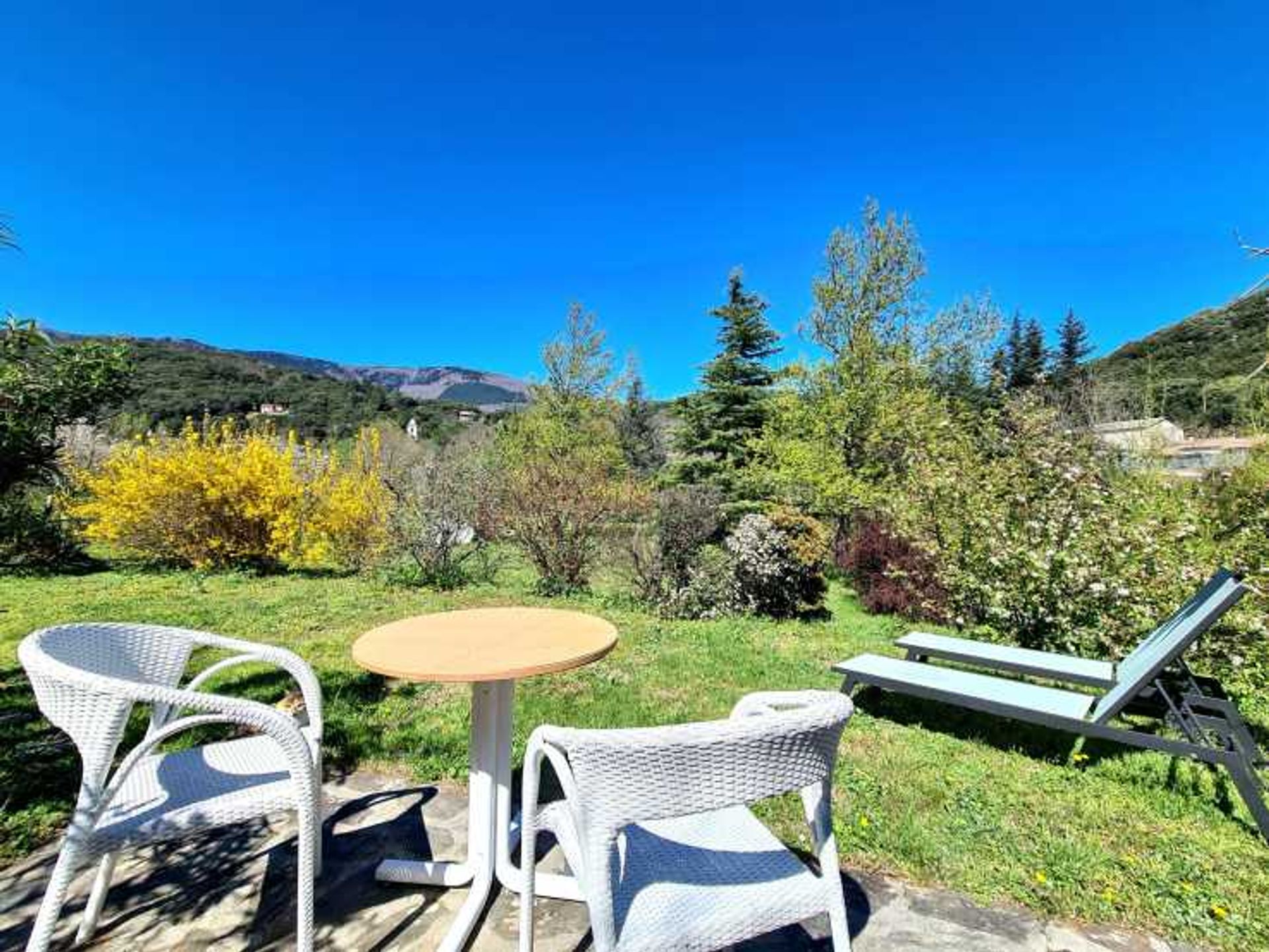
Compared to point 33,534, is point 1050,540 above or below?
below

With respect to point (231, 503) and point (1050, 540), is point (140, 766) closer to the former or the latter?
point (1050, 540)

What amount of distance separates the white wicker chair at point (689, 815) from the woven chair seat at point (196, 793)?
861 millimetres

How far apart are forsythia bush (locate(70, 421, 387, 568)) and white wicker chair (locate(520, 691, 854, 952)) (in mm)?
8385

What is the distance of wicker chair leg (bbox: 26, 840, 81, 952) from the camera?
1542mm

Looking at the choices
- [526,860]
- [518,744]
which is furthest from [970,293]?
[526,860]

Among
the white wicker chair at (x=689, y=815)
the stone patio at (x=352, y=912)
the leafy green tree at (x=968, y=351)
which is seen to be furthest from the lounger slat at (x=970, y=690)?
the leafy green tree at (x=968, y=351)

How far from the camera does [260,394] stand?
1064 inches

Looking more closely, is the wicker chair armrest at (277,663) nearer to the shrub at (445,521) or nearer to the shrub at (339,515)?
the shrub at (445,521)

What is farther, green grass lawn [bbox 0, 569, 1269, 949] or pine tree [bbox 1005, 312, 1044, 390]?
pine tree [bbox 1005, 312, 1044, 390]

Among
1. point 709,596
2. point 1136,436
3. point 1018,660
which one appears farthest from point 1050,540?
point 1136,436

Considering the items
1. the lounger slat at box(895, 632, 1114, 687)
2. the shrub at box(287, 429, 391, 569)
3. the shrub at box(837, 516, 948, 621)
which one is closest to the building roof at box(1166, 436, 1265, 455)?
the shrub at box(837, 516, 948, 621)

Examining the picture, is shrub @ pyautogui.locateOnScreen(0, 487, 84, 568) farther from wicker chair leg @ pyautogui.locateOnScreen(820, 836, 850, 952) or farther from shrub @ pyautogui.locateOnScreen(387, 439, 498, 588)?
wicker chair leg @ pyautogui.locateOnScreen(820, 836, 850, 952)

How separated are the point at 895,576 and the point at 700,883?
257 inches

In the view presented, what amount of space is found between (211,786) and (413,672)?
73 cm
